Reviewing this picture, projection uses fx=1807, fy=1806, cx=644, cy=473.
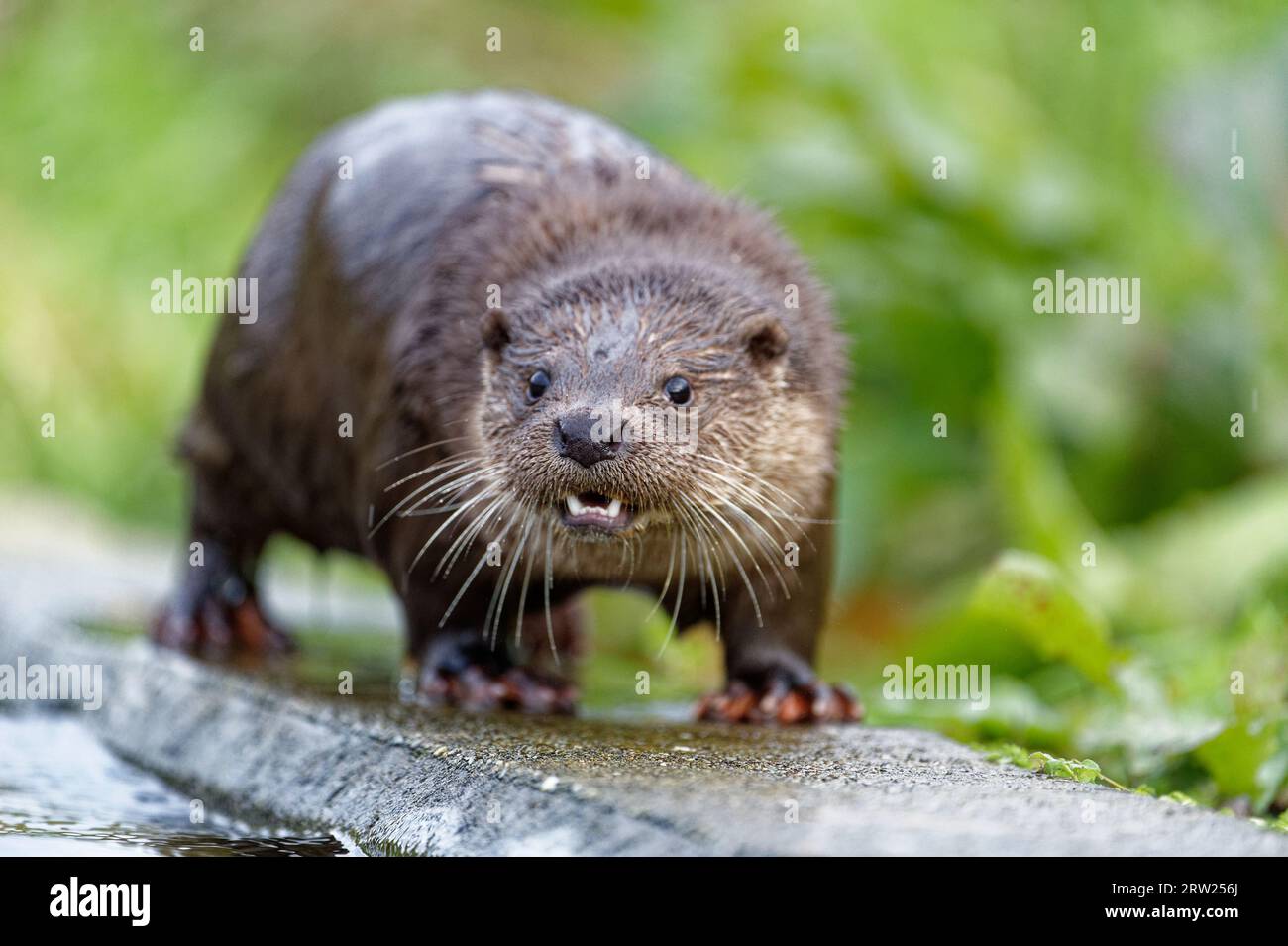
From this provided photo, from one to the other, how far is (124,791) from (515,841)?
1578 millimetres

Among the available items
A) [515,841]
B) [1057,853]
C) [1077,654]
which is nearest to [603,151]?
[1077,654]

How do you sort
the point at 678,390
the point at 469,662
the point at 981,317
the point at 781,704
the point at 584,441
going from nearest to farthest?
1. the point at 584,441
2. the point at 678,390
3. the point at 781,704
4. the point at 469,662
5. the point at 981,317

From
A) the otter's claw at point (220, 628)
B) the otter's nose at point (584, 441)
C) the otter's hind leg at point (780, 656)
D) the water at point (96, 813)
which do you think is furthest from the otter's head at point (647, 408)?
the otter's claw at point (220, 628)

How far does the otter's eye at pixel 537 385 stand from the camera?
3.99 meters

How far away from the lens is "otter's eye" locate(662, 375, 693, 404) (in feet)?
13.0

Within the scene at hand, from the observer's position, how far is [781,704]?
170 inches

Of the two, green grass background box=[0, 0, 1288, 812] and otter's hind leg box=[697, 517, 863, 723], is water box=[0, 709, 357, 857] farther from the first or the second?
green grass background box=[0, 0, 1288, 812]

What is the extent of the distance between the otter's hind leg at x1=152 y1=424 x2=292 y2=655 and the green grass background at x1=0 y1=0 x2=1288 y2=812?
1155 millimetres

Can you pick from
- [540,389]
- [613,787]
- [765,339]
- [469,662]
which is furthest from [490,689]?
[613,787]

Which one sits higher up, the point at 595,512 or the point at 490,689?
the point at 595,512

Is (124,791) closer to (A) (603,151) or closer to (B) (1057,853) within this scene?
(A) (603,151)

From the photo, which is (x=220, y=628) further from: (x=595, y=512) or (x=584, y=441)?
(x=584, y=441)

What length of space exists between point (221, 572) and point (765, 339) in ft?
7.57

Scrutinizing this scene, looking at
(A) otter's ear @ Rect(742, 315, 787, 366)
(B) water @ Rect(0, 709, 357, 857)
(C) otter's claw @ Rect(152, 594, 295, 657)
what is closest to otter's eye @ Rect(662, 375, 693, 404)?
(A) otter's ear @ Rect(742, 315, 787, 366)
